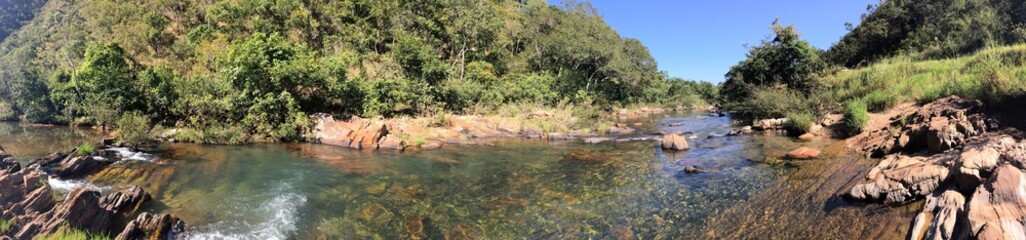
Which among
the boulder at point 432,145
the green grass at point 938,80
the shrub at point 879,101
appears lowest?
the boulder at point 432,145

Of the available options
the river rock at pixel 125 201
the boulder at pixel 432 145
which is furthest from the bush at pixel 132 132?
the boulder at pixel 432 145

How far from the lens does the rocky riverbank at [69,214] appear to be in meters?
7.26

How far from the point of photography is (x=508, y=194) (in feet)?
41.4

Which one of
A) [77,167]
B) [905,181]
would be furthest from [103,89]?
[905,181]

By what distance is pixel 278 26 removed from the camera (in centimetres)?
4300

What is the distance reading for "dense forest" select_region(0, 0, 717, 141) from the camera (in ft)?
89.1

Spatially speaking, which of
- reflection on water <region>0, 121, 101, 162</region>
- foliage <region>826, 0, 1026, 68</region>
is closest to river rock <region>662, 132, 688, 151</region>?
foliage <region>826, 0, 1026, 68</region>

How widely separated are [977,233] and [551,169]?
12.0m

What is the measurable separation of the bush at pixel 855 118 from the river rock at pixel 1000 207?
13221 mm

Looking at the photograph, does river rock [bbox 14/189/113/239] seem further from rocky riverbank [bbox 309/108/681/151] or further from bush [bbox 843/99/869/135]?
bush [bbox 843/99/869/135]

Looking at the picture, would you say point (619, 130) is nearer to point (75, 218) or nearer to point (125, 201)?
point (125, 201)

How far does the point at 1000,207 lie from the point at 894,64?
25.5 m

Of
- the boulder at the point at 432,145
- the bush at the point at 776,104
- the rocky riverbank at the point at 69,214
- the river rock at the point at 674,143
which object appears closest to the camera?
the rocky riverbank at the point at 69,214

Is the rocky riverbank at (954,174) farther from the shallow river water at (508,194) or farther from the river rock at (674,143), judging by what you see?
the river rock at (674,143)
